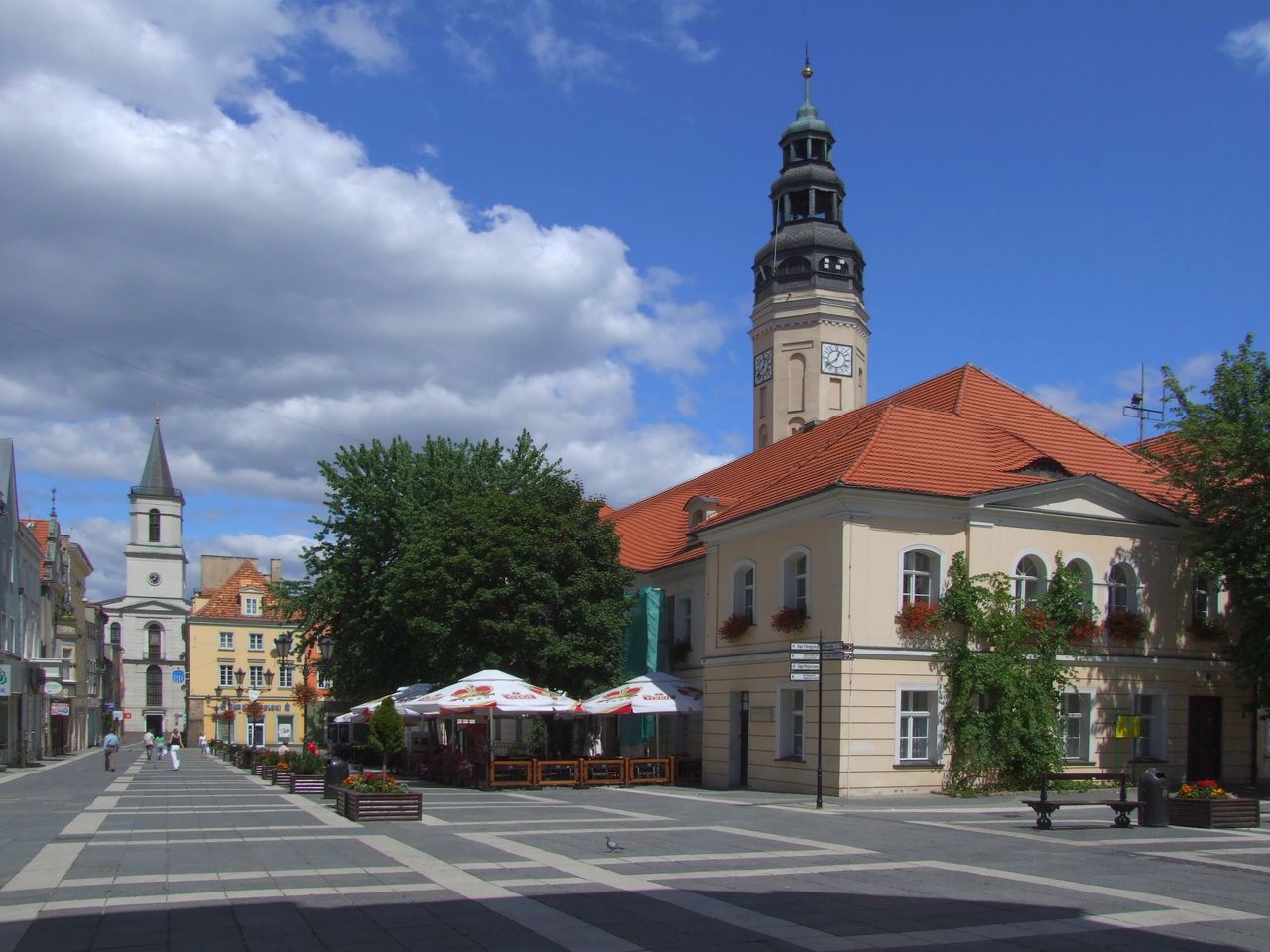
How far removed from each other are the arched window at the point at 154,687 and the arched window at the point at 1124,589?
93.0m

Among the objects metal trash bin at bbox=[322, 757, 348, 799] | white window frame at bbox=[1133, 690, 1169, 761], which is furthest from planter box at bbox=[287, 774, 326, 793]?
white window frame at bbox=[1133, 690, 1169, 761]

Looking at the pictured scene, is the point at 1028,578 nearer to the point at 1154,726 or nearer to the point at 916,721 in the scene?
the point at 916,721

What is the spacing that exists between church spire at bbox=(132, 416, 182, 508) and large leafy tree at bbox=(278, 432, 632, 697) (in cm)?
7271

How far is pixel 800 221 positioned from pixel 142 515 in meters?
74.0

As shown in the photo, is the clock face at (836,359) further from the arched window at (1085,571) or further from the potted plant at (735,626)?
the arched window at (1085,571)

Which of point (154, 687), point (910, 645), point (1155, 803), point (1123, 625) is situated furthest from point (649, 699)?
point (154, 687)

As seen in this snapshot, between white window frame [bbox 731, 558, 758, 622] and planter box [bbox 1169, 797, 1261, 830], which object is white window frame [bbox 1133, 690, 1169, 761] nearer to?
white window frame [bbox 731, 558, 758, 622]

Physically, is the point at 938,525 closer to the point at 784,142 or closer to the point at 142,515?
the point at 784,142

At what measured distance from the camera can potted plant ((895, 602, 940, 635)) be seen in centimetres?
2533

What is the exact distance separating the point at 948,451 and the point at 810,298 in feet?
87.7

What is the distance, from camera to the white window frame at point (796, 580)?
26638 millimetres

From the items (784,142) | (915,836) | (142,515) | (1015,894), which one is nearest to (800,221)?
(784,142)

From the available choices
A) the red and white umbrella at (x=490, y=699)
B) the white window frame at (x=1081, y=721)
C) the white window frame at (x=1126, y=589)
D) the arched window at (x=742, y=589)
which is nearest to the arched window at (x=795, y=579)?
the arched window at (x=742, y=589)

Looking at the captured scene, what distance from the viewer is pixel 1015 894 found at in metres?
12.0
